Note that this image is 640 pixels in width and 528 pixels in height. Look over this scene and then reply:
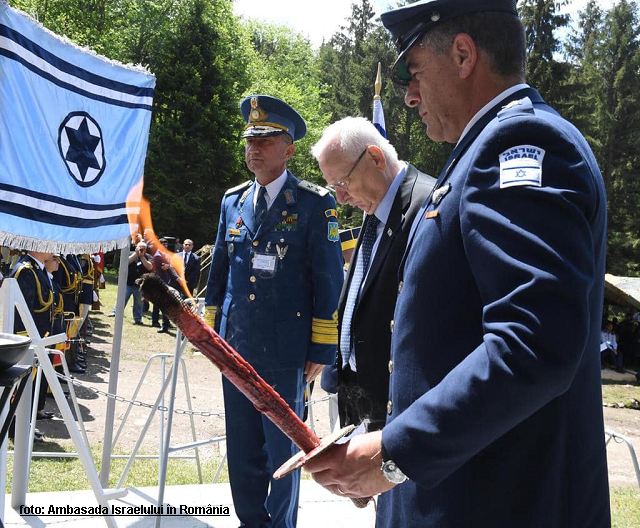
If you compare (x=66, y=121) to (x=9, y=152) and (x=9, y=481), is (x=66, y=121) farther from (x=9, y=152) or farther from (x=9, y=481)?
(x=9, y=481)

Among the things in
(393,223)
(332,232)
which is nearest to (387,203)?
(393,223)

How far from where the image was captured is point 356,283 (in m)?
3.04

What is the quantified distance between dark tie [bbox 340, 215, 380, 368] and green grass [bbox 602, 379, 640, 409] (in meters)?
11.2

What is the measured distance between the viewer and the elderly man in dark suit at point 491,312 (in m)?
1.28

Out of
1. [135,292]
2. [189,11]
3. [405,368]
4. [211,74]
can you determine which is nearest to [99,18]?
[189,11]

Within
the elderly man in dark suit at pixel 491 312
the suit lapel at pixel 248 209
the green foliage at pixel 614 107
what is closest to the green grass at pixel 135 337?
the suit lapel at pixel 248 209

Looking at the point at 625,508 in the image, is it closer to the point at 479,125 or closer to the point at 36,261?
the point at 479,125

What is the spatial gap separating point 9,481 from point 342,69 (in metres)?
46.4

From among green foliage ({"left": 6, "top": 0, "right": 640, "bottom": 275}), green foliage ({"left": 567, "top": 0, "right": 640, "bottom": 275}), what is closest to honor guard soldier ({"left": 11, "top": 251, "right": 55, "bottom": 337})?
green foliage ({"left": 6, "top": 0, "right": 640, "bottom": 275})

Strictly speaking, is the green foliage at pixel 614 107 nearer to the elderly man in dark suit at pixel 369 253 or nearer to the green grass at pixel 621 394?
the green grass at pixel 621 394

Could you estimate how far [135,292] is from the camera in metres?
17.2

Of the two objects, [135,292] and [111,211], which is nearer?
[111,211]

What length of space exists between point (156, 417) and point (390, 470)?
8194mm

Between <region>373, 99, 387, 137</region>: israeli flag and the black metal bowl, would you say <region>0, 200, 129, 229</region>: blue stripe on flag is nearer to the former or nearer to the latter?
the black metal bowl
